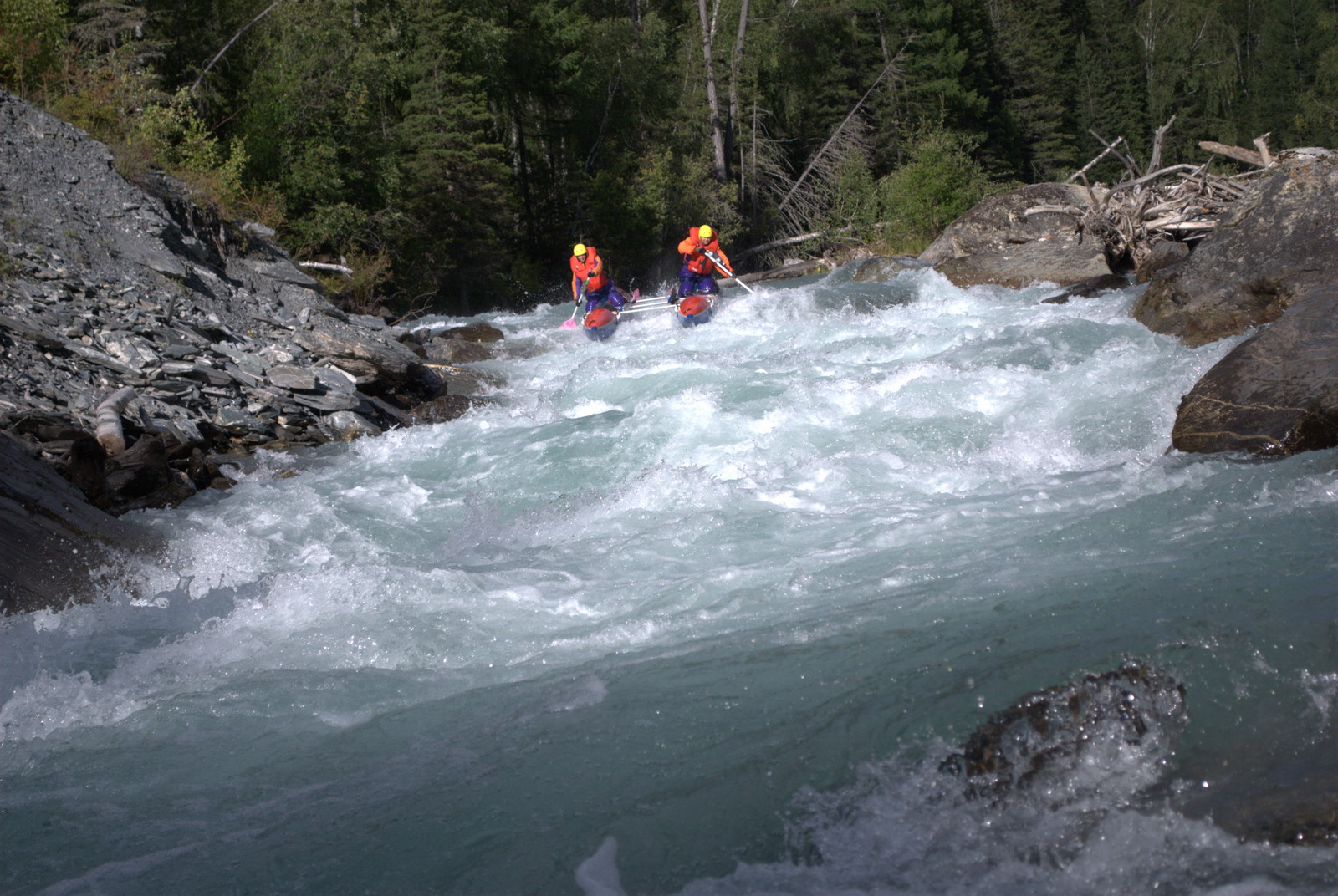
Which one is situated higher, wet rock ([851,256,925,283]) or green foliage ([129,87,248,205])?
green foliage ([129,87,248,205])

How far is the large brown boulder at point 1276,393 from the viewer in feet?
16.2

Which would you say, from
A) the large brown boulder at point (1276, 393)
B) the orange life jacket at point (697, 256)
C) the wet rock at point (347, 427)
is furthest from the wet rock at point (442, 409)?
the large brown boulder at point (1276, 393)

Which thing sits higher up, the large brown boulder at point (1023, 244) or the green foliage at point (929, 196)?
the green foliage at point (929, 196)

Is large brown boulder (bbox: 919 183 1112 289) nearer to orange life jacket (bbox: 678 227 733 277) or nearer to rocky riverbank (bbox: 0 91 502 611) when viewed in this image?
orange life jacket (bbox: 678 227 733 277)

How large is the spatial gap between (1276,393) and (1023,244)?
939 cm

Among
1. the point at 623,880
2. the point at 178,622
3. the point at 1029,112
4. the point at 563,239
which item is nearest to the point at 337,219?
the point at 563,239

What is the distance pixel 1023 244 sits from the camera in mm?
13977

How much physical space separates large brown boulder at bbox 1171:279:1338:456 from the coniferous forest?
12.1 m

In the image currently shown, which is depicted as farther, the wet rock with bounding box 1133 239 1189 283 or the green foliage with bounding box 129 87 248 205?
the green foliage with bounding box 129 87 248 205

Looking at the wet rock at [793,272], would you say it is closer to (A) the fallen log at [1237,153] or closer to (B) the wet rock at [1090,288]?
(B) the wet rock at [1090,288]

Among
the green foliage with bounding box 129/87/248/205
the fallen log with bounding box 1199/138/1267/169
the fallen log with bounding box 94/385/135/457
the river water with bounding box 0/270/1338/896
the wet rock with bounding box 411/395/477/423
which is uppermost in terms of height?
the green foliage with bounding box 129/87/248/205

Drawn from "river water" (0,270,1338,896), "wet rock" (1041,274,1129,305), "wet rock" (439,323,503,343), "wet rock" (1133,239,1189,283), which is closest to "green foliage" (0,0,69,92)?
"wet rock" (439,323,503,343)

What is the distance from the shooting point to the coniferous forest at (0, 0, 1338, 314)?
17141 millimetres

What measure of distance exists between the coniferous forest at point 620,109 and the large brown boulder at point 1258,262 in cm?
1173
